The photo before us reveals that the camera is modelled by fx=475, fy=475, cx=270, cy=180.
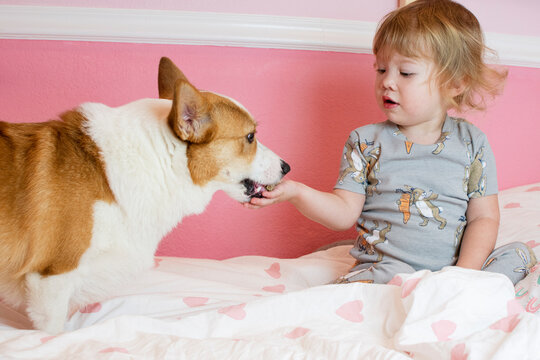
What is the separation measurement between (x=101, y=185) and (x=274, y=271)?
626 millimetres

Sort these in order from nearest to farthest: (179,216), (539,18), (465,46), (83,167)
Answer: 1. (83,167)
2. (179,216)
3. (465,46)
4. (539,18)

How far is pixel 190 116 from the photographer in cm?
95

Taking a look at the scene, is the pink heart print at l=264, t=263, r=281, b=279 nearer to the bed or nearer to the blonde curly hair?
the bed

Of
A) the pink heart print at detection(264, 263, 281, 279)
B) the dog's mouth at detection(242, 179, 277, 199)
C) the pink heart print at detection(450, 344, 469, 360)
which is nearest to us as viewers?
the pink heart print at detection(450, 344, 469, 360)

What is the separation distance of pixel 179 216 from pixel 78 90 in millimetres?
771

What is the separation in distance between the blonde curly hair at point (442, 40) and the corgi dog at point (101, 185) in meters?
0.50

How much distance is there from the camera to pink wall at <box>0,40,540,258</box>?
153 cm

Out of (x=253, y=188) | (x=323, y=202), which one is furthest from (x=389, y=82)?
(x=253, y=188)

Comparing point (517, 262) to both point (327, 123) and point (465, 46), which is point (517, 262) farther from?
point (327, 123)

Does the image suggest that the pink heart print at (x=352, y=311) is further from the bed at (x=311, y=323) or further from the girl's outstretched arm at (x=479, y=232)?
the girl's outstretched arm at (x=479, y=232)

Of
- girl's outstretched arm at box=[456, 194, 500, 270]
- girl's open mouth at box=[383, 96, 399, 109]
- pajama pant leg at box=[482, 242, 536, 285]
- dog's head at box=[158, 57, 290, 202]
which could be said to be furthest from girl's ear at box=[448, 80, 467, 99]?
dog's head at box=[158, 57, 290, 202]

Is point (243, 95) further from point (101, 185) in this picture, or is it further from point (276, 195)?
point (101, 185)

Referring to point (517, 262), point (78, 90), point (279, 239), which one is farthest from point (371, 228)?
point (78, 90)

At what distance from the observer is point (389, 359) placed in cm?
73
